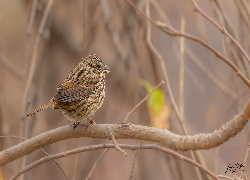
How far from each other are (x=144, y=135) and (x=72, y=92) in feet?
3.04

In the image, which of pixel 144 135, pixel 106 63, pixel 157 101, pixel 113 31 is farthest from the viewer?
pixel 106 63

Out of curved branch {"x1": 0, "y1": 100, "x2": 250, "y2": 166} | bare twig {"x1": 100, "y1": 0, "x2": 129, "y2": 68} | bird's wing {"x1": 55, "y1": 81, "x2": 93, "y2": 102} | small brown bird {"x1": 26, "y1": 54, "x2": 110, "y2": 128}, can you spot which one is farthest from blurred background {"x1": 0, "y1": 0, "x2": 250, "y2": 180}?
curved branch {"x1": 0, "y1": 100, "x2": 250, "y2": 166}

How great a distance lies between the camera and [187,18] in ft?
18.8

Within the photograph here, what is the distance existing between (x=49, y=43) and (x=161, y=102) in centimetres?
290

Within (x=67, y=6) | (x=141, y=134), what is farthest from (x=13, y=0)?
(x=141, y=134)

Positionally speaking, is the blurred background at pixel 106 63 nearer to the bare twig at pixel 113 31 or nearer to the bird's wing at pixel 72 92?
the bare twig at pixel 113 31

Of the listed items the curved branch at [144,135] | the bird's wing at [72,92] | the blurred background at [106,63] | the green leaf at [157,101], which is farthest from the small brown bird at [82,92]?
the blurred background at [106,63]

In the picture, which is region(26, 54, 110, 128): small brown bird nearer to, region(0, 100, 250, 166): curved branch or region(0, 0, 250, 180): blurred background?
region(0, 100, 250, 166): curved branch

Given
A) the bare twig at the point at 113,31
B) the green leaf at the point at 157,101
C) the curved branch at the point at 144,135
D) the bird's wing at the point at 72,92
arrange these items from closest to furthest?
the curved branch at the point at 144,135 → the bird's wing at the point at 72,92 → the green leaf at the point at 157,101 → the bare twig at the point at 113,31

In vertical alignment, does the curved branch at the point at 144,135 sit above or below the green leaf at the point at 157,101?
below

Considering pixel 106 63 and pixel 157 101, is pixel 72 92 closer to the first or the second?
pixel 157 101

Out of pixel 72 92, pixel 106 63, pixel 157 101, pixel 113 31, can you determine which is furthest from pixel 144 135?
pixel 106 63

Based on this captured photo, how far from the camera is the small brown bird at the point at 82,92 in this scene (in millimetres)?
2686

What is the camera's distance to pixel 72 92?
8.86 ft
